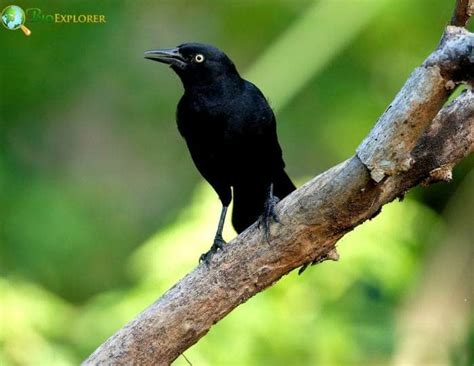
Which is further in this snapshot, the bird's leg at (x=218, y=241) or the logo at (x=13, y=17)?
the logo at (x=13, y=17)

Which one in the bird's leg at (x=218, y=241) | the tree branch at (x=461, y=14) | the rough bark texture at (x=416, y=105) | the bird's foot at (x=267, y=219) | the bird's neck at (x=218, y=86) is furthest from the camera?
the bird's neck at (x=218, y=86)

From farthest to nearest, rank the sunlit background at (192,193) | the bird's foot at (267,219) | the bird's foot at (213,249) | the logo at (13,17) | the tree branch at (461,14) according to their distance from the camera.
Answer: the logo at (13,17) → the sunlit background at (192,193) → the bird's foot at (213,249) → the bird's foot at (267,219) → the tree branch at (461,14)

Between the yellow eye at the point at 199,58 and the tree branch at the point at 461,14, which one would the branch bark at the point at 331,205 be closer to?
the tree branch at the point at 461,14

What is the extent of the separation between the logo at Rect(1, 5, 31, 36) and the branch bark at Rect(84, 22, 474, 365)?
11.6 ft

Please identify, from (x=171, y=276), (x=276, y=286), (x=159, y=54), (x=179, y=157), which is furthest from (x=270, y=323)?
(x=179, y=157)

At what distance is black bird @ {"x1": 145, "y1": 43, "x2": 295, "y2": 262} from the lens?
4.65 meters

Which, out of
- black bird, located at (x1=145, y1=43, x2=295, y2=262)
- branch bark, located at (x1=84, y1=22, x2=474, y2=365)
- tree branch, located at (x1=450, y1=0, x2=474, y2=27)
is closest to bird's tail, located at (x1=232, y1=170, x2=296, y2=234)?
black bird, located at (x1=145, y1=43, x2=295, y2=262)

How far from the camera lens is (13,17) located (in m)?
7.21

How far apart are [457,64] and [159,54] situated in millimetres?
1912

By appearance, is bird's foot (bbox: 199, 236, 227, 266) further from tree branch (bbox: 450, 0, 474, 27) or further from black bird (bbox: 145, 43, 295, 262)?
tree branch (bbox: 450, 0, 474, 27)

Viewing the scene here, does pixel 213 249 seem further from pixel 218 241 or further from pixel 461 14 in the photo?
pixel 461 14

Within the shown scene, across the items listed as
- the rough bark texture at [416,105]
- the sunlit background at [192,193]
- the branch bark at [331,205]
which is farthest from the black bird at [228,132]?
the rough bark texture at [416,105]

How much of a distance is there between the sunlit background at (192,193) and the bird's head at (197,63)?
1.00m

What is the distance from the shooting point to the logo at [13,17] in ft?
23.2
